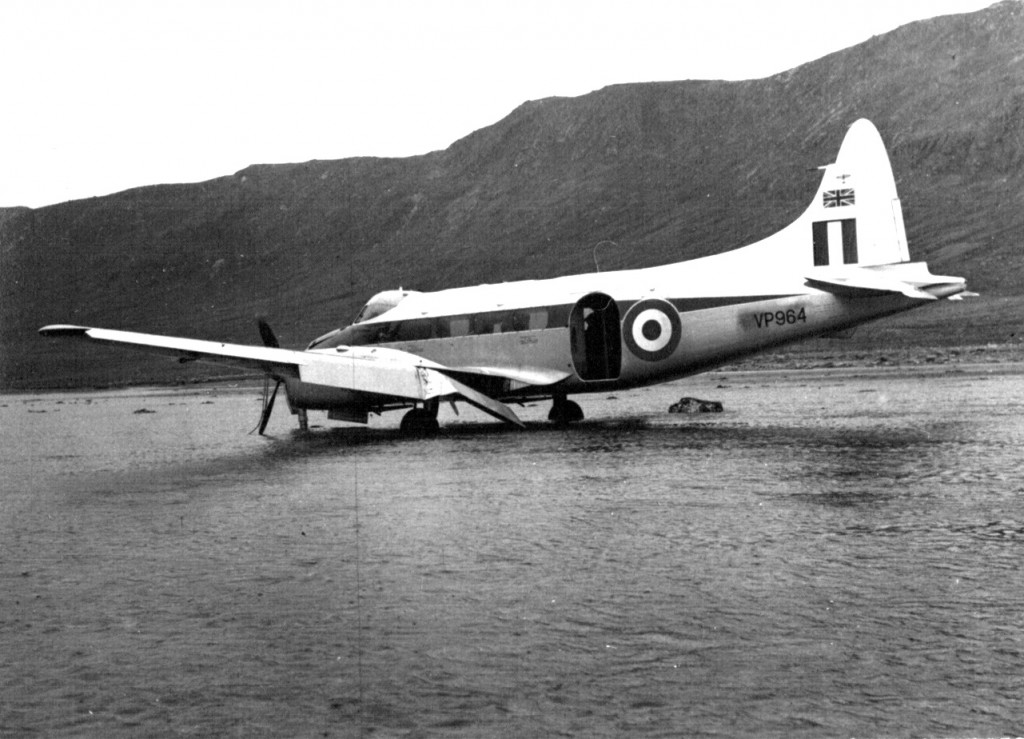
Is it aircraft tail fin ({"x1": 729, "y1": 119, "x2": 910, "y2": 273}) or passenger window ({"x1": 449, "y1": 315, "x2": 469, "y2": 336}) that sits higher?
aircraft tail fin ({"x1": 729, "y1": 119, "x2": 910, "y2": 273})

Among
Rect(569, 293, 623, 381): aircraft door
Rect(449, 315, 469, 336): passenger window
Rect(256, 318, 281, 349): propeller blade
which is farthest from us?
Rect(256, 318, 281, 349): propeller blade

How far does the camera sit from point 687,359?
22.0 metres

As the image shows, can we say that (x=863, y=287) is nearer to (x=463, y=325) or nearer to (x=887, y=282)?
(x=887, y=282)

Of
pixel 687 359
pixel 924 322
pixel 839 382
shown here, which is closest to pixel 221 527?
pixel 687 359

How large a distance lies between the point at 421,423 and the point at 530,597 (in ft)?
49.0

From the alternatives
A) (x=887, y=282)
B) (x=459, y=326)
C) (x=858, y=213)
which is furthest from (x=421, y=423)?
(x=858, y=213)

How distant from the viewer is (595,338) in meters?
22.6

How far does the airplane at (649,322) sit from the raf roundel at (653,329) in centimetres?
2

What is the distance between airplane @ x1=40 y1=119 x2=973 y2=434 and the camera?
21203 mm

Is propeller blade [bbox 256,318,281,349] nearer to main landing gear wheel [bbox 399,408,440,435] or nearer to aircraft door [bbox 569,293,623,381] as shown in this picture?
main landing gear wheel [bbox 399,408,440,435]

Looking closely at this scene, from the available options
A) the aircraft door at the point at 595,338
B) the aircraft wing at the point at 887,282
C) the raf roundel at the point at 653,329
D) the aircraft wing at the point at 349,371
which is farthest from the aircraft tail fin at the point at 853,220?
the aircraft wing at the point at 349,371

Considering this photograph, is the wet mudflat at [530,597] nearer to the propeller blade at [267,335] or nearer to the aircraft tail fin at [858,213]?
the aircraft tail fin at [858,213]

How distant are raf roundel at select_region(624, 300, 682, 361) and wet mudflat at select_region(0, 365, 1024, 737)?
6.42 meters

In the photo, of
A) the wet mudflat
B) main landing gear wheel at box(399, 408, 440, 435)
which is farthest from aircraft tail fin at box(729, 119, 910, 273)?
the wet mudflat
